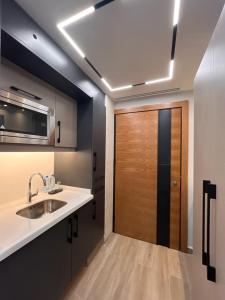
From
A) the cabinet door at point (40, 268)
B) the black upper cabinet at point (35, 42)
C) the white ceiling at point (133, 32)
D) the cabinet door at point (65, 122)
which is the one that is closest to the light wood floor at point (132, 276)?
the cabinet door at point (40, 268)

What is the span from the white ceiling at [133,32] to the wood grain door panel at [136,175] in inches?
35.1

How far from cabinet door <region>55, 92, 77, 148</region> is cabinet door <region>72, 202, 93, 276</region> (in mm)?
788

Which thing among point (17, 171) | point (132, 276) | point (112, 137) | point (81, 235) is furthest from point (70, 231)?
point (112, 137)

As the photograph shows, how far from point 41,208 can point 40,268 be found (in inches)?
25.7

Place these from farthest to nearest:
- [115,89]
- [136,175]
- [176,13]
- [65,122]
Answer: [136,175], [115,89], [65,122], [176,13]

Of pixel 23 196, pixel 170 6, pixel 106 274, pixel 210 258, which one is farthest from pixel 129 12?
pixel 106 274

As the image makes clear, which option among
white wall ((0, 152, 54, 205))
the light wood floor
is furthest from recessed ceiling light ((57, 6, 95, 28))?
the light wood floor

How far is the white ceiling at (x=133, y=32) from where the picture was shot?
0.92 meters

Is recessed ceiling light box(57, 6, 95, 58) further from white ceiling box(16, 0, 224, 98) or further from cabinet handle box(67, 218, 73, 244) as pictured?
cabinet handle box(67, 218, 73, 244)

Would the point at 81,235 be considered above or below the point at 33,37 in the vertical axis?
below

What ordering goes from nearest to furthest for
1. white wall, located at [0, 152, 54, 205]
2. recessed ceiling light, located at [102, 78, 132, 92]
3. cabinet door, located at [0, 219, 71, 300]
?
cabinet door, located at [0, 219, 71, 300] < white wall, located at [0, 152, 54, 205] < recessed ceiling light, located at [102, 78, 132, 92]

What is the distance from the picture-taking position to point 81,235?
1573mm

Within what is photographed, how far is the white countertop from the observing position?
0.86 meters

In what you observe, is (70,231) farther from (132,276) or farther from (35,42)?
(35,42)
